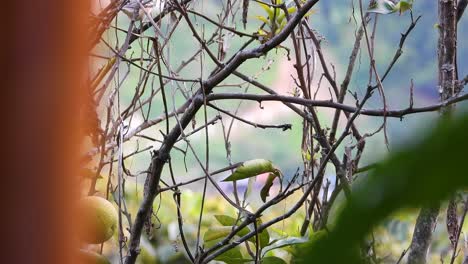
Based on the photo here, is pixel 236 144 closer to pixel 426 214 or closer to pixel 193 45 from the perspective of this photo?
pixel 193 45

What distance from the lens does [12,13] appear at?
0.59 feet

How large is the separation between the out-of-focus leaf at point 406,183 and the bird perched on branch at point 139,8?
2.19 ft

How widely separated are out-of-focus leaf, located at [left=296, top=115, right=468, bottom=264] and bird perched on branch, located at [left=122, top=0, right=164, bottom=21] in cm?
67

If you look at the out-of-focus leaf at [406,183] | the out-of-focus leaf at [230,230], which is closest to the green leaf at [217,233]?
the out-of-focus leaf at [230,230]

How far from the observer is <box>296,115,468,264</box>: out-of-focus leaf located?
12 cm

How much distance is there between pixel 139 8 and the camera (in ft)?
2.73

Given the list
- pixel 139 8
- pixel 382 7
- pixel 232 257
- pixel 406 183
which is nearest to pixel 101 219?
pixel 232 257

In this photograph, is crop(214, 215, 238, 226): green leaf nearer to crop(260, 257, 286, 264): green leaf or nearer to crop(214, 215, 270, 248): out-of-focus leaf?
crop(214, 215, 270, 248): out-of-focus leaf

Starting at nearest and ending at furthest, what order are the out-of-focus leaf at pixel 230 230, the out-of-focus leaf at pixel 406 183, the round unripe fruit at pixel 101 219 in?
the out-of-focus leaf at pixel 406 183 < the round unripe fruit at pixel 101 219 < the out-of-focus leaf at pixel 230 230

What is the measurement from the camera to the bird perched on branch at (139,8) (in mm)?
812

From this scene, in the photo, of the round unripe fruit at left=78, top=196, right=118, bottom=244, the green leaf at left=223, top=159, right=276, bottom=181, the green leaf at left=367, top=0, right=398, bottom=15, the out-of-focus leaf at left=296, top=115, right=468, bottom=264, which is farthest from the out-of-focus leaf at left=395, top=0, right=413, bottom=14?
the out-of-focus leaf at left=296, top=115, right=468, bottom=264

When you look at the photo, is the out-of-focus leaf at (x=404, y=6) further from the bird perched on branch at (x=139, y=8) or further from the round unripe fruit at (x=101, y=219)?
the round unripe fruit at (x=101, y=219)

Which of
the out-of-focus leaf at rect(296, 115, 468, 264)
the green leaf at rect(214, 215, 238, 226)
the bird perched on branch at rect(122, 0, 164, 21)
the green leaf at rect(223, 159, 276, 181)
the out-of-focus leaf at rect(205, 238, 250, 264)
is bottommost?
the out-of-focus leaf at rect(296, 115, 468, 264)

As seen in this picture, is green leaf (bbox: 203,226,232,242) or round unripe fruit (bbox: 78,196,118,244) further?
green leaf (bbox: 203,226,232,242)
